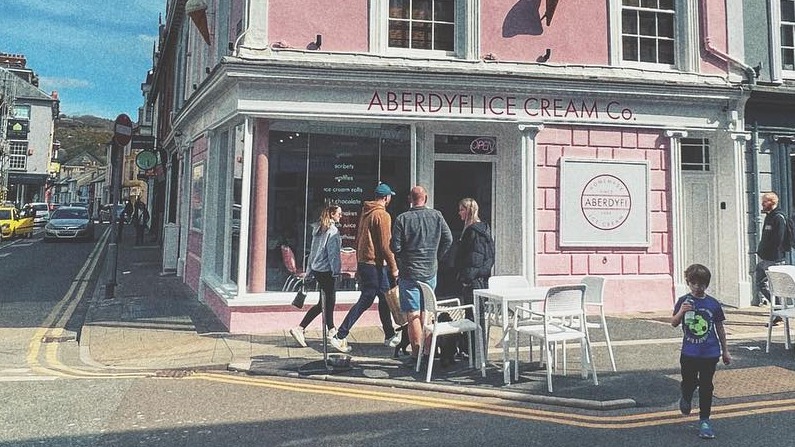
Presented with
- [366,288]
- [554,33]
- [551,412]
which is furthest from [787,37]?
[551,412]

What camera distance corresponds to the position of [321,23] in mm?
9133

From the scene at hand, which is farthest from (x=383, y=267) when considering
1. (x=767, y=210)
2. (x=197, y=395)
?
(x=767, y=210)

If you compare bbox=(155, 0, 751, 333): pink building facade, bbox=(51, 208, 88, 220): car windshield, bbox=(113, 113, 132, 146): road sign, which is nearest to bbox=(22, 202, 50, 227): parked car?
bbox=(51, 208, 88, 220): car windshield

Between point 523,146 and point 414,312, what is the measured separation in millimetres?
4667

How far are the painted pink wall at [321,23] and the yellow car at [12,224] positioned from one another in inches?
911

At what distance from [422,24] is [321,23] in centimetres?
183

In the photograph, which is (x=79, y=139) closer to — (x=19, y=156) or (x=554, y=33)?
(x=19, y=156)

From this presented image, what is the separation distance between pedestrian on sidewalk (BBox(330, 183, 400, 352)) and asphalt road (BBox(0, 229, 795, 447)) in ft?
4.40

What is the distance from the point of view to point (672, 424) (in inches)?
184

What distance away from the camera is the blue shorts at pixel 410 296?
249 inches

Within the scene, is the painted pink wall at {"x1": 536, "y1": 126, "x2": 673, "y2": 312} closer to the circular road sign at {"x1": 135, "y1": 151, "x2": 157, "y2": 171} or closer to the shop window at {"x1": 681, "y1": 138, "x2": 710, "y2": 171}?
the shop window at {"x1": 681, "y1": 138, "x2": 710, "y2": 171}

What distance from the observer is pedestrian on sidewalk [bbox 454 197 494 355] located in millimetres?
6312

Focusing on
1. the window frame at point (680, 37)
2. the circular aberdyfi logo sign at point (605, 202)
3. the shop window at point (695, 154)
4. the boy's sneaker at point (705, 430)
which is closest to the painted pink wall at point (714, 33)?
the window frame at point (680, 37)

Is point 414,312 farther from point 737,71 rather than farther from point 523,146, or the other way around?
point 737,71
